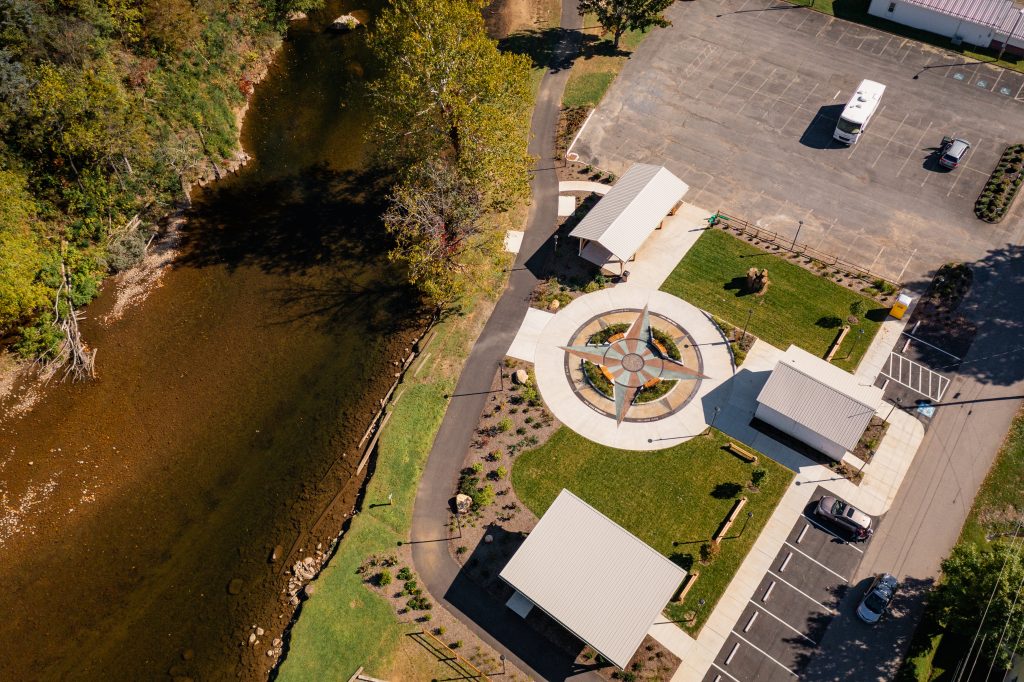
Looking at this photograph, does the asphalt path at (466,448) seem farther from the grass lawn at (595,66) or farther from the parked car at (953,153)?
the parked car at (953,153)

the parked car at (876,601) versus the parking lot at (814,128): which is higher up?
the parking lot at (814,128)

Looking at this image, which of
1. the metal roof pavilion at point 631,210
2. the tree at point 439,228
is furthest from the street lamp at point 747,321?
the tree at point 439,228

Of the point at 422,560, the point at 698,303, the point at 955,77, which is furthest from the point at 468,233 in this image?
the point at 955,77

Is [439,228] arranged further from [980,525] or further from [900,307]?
[980,525]

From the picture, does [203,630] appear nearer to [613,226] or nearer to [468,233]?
[468,233]

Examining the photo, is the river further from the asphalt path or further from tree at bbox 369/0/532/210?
tree at bbox 369/0/532/210
